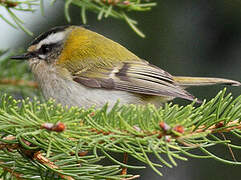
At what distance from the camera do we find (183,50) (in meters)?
2.86

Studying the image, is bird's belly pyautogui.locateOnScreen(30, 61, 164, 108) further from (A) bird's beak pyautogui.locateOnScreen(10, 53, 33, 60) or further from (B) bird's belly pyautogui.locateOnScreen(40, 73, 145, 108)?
(A) bird's beak pyautogui.locateOnScreen(10, 53, 33, 60)

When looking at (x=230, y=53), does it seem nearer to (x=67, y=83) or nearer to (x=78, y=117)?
(x=67, y=83)

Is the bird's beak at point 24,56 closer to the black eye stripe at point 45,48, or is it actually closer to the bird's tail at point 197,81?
→ the black eye stripe at point 45,48

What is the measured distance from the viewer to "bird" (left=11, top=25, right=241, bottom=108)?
2.17 m

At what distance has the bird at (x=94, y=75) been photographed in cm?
217

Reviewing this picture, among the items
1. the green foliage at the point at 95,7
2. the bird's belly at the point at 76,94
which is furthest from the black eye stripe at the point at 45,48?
the green foliage at the point at 95,7

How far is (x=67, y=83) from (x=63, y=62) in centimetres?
22

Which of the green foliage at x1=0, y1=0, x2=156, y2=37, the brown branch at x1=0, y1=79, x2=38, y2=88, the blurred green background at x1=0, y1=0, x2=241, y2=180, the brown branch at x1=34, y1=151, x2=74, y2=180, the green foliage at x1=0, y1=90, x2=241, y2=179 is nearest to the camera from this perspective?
the green foliage at x1=0, y1=90, x2=241, y2=179

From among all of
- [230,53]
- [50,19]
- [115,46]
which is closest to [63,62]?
[115,46]

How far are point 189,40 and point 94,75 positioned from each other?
3.17 feet

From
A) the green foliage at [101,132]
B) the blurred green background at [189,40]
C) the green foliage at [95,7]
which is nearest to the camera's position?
the green foliage at [101,132]

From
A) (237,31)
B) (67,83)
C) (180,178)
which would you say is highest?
(237,31)

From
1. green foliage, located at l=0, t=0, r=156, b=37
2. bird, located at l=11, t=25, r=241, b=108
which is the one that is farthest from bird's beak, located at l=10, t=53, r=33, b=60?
green foliage, located at l=0, t=0, r=156, b=37

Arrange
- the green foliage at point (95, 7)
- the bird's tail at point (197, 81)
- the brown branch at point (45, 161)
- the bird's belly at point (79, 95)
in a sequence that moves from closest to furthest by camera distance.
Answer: the brown branch at point (45, 161), the green foliage at point (95, 7), the bird's belly at point (79, 95), the bird's tail at point (197, 81)
